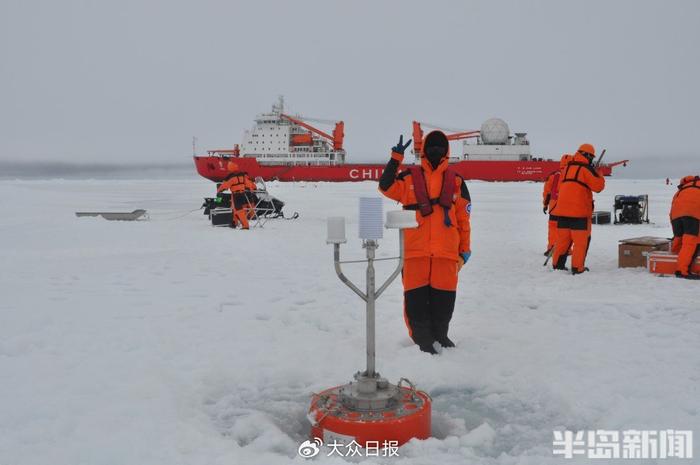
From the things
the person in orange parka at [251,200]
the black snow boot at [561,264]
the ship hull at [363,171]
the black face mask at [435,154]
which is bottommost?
the black snow boot at [561,264]

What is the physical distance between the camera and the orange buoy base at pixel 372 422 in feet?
7.72

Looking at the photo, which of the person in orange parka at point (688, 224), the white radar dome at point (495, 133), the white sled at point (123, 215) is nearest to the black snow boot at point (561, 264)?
the person in orange parka at point (688, 224)

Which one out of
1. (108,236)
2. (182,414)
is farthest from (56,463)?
(108,236)

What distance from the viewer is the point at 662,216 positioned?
14445 mm

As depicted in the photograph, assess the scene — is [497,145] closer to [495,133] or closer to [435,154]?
[495,133]

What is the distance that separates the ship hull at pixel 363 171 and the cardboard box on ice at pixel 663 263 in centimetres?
3541

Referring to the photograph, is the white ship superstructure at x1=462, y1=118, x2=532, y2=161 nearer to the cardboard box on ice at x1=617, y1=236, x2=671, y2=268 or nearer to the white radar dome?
the white radar dome

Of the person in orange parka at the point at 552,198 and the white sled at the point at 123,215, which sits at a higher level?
the person in orange parka at the point at 552,198

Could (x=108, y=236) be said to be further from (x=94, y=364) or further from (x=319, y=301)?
(x=94, y=364)

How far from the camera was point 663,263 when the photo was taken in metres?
5.97

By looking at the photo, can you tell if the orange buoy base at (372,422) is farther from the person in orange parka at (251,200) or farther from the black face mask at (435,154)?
the person in orange parka at (251,200)

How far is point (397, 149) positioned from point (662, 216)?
13.5 metres

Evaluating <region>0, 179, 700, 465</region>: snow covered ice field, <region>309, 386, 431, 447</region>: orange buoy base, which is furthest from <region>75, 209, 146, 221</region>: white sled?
<region>309, 386, 431, 447</region>: orange buoy base

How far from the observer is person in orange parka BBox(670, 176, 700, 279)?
570 cm
